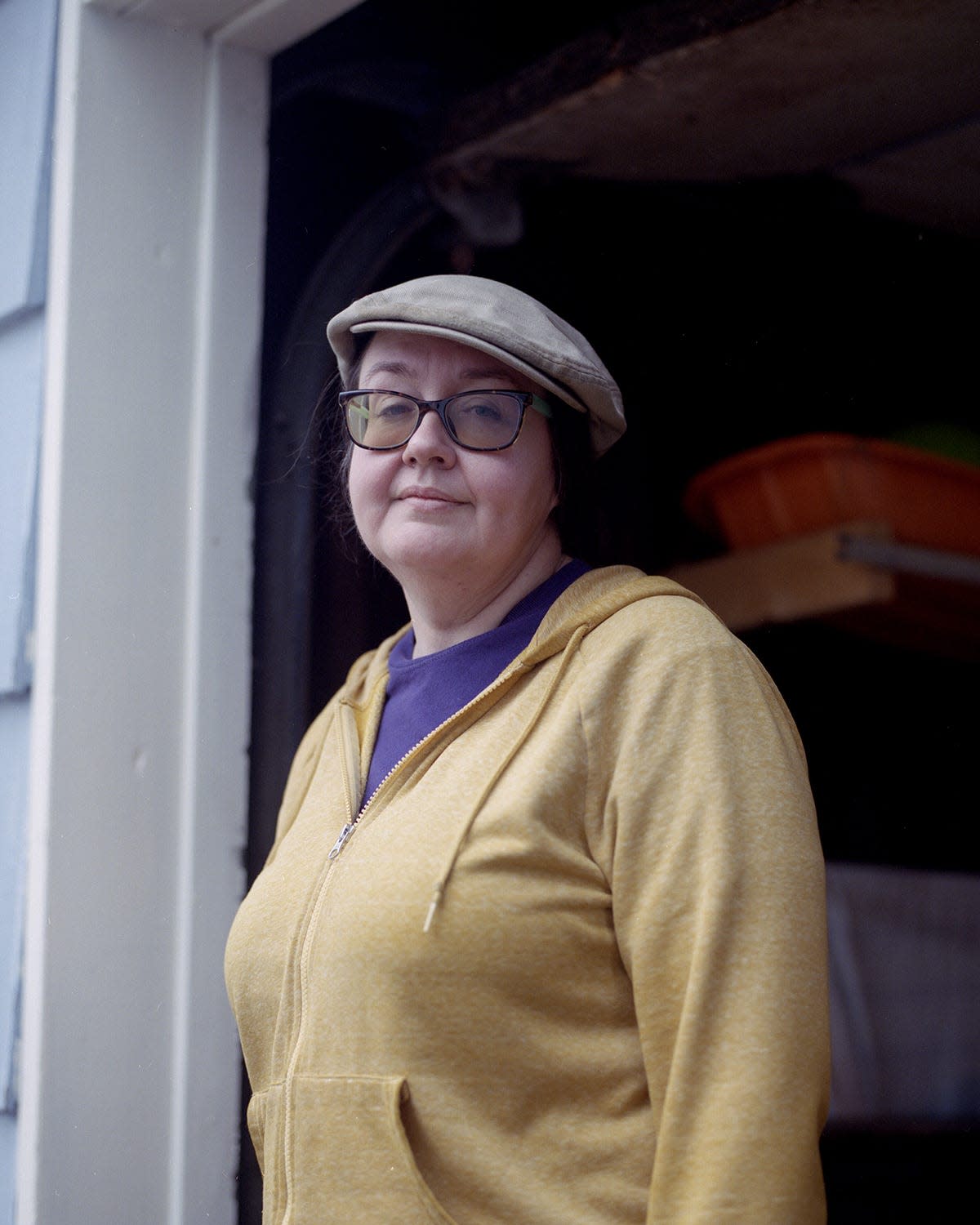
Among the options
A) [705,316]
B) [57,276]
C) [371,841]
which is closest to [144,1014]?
[371,841]

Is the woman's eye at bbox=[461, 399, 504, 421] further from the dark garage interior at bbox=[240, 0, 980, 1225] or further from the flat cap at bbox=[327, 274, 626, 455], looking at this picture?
the dark garage interior at bbox=[240, 0, 980, 1225]

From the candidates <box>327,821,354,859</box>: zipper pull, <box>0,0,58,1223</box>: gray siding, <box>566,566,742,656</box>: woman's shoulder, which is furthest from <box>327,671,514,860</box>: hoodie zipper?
<box>0,0,58,1223</box>: gray siding

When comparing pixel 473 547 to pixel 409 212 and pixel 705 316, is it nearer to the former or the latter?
pixel 409 212

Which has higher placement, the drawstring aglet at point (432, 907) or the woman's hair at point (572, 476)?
the woman's hair at point (572, 476)

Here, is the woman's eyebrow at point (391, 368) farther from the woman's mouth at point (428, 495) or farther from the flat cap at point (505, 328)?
the woman's mouth at point (428, 495)

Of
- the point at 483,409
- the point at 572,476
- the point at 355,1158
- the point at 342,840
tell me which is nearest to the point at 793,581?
the point at 572,476

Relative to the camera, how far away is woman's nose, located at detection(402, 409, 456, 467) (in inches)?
64.7

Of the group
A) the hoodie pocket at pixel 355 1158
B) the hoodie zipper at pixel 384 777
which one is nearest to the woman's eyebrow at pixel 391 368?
the hoodie zipper at pixel 384 777

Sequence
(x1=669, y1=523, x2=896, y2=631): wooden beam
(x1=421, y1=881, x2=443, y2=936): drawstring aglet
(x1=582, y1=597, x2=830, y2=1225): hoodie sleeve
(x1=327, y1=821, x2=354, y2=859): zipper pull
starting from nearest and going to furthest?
(x1=582, y1=597, x2=830, y2=1225): hoodie sleeve, (x1=421, y1=881, x2=443, y2=936): drawstring aglet, (x1=327, y1=821, x2=354, y2=859): zipper pull, (x1=669, y1=523, x2=896, y2=631): wooden beam

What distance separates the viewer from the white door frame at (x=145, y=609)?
2002 mm

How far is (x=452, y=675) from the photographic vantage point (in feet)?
5.46

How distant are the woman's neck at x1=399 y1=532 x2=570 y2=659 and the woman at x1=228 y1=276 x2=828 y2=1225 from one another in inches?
4.7

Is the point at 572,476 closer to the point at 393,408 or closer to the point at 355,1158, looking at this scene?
the point at 393,408

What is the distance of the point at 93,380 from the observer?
2.11 meters
